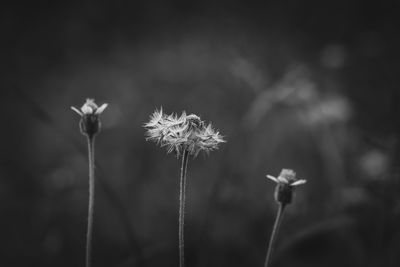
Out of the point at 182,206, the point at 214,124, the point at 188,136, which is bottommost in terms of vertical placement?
the point at 182,206

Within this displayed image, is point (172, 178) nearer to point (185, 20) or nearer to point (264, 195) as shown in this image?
point (264, 195)

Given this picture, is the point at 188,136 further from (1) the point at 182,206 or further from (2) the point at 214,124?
(2) the point at 214,124

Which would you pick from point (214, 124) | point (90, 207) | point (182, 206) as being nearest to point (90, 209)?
point (90, 207)

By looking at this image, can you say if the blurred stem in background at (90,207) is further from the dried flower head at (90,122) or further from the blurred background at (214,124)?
the blurred background at (214,124)

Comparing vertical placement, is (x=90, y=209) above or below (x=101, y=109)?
below

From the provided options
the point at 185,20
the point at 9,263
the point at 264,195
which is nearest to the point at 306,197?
the point at 264,195

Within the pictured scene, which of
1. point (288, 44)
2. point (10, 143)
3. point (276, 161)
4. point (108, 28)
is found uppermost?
point (108, 28)
